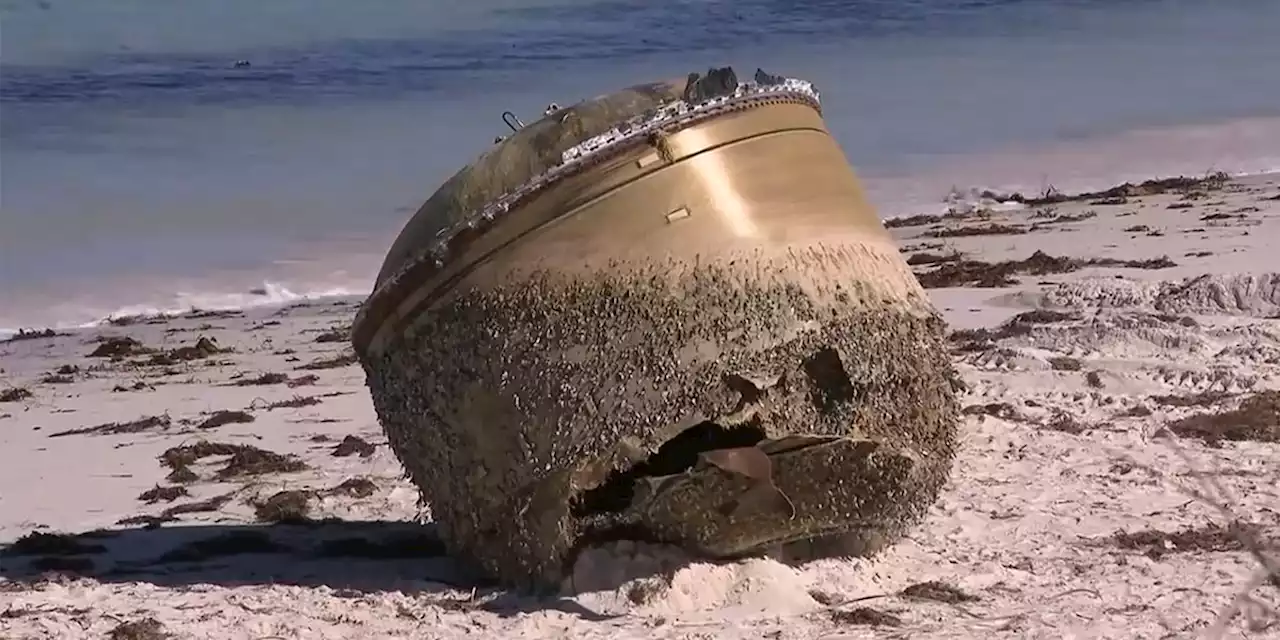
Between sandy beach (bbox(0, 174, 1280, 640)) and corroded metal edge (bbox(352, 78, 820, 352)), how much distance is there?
0.93 meters

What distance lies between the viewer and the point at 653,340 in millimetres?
4586

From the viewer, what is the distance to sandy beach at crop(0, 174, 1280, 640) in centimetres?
476

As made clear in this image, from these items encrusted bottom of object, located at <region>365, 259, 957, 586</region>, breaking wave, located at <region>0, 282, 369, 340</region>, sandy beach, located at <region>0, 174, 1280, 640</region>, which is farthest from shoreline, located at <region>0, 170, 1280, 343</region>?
encrusted bottom of object, located at <region>365, 259, 957, 586</region>

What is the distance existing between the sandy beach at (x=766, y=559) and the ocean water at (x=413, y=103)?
3.41m

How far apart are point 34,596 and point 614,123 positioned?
7.61 ft

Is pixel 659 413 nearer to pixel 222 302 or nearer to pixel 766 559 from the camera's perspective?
pixel 766 559

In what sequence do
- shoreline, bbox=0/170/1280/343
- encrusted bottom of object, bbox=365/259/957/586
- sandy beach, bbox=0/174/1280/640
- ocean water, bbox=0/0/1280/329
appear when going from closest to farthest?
encrusted bottom of object, bbox=365/259/957/586, sandy beach, bbox=0/174/1280/640, shoreline, bbox=0/170/1280/343, ocean water, bbox=0/0/1280/329

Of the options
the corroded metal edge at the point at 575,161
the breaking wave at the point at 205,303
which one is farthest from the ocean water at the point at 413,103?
the corroded metal edge at the point at 575,161

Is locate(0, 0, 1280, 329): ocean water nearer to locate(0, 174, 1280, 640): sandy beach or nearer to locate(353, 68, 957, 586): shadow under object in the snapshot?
locate(0, 174, 1280, 640): sandy beach

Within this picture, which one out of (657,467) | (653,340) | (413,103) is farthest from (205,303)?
(413,103)

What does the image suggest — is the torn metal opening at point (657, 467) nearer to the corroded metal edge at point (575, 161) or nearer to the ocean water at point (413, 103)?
the corroded metal edge at point (575, 161)

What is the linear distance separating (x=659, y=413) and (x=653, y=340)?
0.20 meters

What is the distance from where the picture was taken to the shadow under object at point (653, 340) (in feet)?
15.1

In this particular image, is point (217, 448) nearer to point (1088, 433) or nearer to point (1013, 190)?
point (1088, 433)
